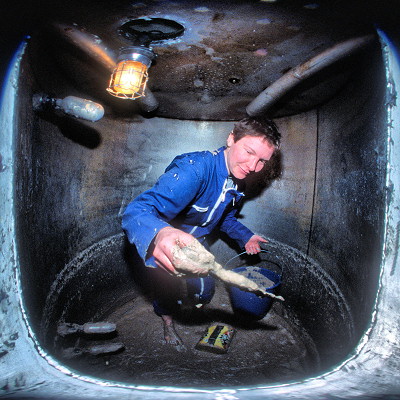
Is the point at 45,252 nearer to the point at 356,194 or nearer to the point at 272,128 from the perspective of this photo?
the point at 272,128

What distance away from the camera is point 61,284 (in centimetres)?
210

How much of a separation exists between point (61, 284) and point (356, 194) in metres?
2.40

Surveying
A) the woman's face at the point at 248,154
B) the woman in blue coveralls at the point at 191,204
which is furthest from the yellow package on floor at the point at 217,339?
the woman's face at the point at 248,154

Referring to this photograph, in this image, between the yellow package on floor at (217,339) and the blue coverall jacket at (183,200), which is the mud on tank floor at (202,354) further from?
the blue coverall jacket at (183,200)

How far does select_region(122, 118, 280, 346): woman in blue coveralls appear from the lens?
1.30m

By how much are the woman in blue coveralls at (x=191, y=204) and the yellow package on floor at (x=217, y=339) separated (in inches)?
9.6

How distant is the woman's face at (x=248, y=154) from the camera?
210cm

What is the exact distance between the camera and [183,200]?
1783 mm

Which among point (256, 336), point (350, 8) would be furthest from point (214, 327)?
point (350, 8)

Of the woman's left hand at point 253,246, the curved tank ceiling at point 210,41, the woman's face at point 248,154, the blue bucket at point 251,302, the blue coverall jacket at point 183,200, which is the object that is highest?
the curved tank ceiling at point 210,41

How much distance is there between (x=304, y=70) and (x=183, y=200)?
139 centimetres

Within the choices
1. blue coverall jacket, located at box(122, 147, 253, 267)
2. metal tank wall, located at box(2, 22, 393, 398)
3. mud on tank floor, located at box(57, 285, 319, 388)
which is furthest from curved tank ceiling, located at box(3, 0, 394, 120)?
mud on tank floor, located at box(57, 285, 319, 388)

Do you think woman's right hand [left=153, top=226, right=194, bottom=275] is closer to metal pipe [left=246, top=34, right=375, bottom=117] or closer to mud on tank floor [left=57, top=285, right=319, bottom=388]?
mud on tank floor [left=57, top=285, right=319, bottom=388]

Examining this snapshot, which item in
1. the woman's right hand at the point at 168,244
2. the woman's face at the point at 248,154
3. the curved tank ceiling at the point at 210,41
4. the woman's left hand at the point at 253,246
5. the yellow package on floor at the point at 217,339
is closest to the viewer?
the woman's right hand at the point at 168,244
